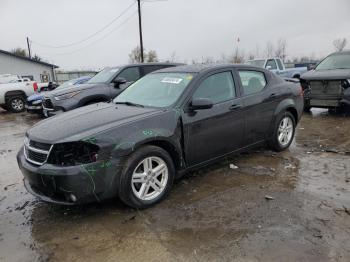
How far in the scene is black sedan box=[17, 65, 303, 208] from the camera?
3.59 m

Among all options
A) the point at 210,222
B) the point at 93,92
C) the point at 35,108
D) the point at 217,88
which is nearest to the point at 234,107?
the point at 217,88

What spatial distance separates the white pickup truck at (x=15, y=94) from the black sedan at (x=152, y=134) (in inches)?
468

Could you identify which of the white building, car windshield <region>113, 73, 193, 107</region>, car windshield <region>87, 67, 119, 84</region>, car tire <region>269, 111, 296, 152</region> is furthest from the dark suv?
the white building

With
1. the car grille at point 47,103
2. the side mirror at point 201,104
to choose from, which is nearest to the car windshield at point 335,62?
the side mirror at point 201,104

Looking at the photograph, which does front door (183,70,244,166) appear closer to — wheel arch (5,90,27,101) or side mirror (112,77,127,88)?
side mirror (112,77,127,88)

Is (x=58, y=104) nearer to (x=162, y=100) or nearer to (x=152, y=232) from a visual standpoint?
(x=162, y=100)

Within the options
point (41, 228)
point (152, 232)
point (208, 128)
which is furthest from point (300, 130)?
point (41, 228)

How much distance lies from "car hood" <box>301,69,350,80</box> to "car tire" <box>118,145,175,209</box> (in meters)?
6.92

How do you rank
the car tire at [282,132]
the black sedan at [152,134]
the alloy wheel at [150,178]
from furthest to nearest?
the car tire at [282,132] < the alloy wheel at [150,178] < the black sedan at [152,134]

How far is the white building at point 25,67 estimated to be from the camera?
123 ft

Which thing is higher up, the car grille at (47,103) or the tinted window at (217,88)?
the tinted window at (217,88)

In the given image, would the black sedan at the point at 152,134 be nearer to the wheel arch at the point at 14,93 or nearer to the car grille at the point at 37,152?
the car grille at the point at 37,152

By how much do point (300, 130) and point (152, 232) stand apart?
224 inches

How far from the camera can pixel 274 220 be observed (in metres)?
3.64
